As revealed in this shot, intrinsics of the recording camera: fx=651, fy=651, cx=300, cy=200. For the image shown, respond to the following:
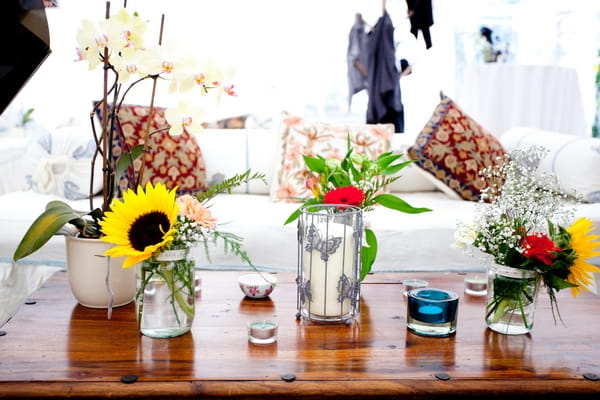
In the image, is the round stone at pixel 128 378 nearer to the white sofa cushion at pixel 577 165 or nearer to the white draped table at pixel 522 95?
the white sofa cushion at pixel 577 165

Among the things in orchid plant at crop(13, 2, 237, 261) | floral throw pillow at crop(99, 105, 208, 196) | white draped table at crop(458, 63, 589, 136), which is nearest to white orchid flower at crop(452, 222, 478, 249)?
orchid plant at crop(13, 2, 237, 261)

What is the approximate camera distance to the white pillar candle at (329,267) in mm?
1216

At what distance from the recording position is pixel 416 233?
7.36ft

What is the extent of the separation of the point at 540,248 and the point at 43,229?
879mm

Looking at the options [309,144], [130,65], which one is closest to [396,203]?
[130,65]

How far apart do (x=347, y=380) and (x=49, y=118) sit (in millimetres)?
3473

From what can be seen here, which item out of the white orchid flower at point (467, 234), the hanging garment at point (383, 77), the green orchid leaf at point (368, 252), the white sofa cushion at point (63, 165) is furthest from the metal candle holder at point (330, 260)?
the hanging garment at point (383, 77)

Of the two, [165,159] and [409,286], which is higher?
[165,159]

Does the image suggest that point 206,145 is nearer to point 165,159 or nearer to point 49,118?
point 165,159

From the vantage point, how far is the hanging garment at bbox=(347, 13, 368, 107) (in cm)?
398

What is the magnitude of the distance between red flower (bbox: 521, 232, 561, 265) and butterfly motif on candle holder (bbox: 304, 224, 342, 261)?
0.33 m

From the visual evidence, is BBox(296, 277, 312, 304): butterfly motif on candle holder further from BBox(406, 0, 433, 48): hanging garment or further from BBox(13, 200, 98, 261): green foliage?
BBox(406, 0, 433, 48): hanging garment

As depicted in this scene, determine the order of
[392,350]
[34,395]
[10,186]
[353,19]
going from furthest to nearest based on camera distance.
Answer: [353,19], [10,186], [392,350], [34,395]

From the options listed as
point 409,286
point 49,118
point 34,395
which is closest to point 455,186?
point 409,286
